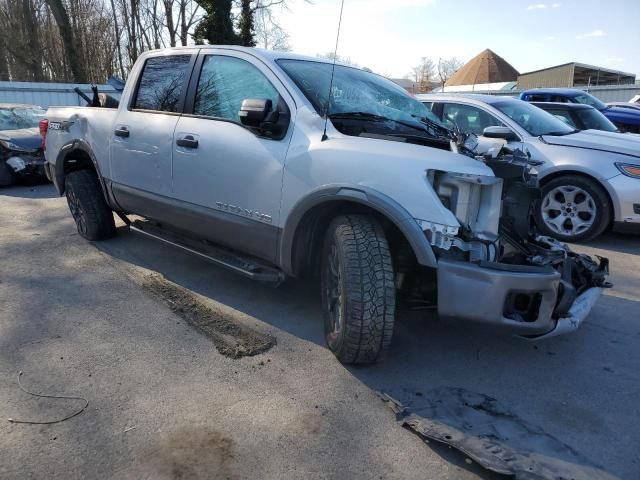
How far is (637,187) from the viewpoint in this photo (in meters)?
5.66

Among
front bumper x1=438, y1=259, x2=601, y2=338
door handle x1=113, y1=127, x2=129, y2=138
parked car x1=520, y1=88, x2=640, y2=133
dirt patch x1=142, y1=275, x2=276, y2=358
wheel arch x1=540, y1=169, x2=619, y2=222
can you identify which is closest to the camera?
front bumper x1=438, y1=259, x2=601, y2=338

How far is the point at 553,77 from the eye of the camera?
3841cm

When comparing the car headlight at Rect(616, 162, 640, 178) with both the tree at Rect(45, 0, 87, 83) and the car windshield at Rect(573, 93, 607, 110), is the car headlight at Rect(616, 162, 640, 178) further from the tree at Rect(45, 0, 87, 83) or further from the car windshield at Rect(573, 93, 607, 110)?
the tree at Rect(45, 0, 87, 83)

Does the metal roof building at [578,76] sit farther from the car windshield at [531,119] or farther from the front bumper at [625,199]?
the front bumper at [625,199]

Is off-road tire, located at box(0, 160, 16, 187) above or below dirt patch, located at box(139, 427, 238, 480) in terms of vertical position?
above

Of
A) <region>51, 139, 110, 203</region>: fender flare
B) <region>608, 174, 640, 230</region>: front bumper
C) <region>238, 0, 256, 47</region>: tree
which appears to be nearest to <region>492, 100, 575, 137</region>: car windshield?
<region>608, 174, 640, 230</region>: front bumper

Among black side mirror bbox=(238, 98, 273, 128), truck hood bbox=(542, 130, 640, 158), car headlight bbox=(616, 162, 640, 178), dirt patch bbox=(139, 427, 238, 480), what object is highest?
truck hood bbox=(542, 130, 640, 158)

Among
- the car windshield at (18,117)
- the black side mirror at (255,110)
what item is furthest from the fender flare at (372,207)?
the car windshield at (18,117)

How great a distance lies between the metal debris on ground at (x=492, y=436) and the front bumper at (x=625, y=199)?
3.90 meters

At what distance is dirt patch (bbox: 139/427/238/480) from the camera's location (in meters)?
2.26

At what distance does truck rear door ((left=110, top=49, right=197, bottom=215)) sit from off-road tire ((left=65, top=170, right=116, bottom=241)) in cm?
60

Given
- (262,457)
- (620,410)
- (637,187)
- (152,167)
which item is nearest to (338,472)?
(262,457)

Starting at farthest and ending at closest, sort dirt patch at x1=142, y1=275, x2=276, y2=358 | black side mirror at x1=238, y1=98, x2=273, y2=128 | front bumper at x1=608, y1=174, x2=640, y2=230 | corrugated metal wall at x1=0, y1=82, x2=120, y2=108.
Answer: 1. corrugated metal wall at x1=0, y1=82, x2=120, y2=108
2. front bumper at x1=608, y1=174, x2=640, y2=230
3. dirt patch at x1=142, y1=275, x2=276, y2=358
4. black side mirror at x1=238, y1=98, x2=273, y2=128

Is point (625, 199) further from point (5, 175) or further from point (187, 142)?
point (5, 175)
